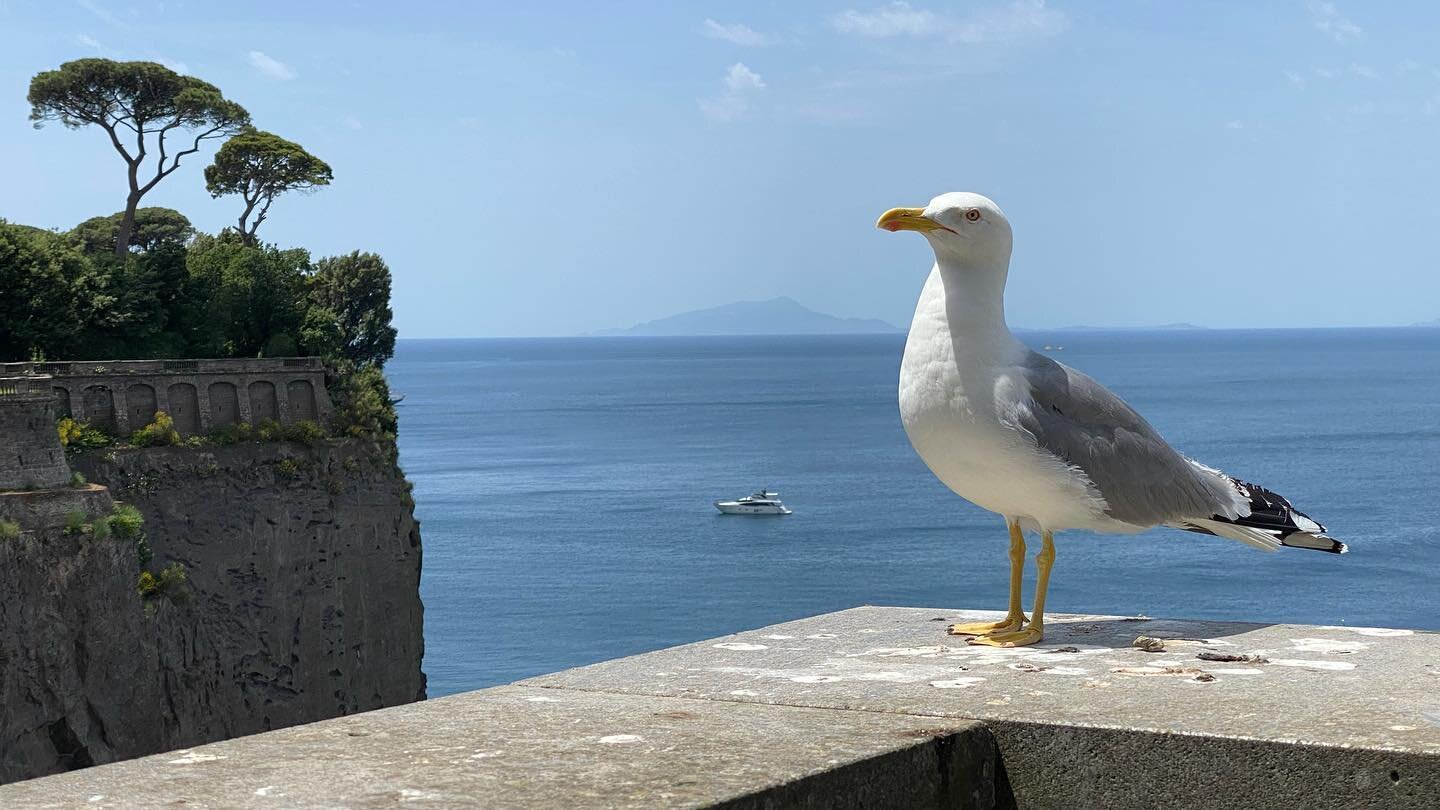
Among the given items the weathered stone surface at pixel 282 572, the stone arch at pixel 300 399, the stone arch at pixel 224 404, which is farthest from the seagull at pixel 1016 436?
the stone arch at pixel 300 399

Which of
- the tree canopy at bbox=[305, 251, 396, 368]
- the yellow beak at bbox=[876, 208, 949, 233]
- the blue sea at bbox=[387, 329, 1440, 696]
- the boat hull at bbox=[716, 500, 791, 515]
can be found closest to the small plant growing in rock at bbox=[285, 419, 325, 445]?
the blue sea at bbox=[387, 329, 1440, 696]

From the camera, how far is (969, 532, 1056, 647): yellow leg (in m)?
5.74

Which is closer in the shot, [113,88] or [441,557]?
[113,88]

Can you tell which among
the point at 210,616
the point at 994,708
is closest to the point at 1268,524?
the point at 994,708

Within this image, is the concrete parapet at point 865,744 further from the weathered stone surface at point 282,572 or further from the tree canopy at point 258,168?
the tree canopy at point 258,168

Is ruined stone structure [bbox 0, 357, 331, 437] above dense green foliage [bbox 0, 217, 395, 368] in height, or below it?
below

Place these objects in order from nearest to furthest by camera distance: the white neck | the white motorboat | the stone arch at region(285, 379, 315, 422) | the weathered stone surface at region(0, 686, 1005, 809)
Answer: the weathered stone surface at region(0, 686, 1005, 809)
the white neck
the stone arch at region(285, 379, 315, 422)
the white motorboat

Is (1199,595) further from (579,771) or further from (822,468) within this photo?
(579,771)

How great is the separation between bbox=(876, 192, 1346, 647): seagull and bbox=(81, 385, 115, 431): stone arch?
37786mm

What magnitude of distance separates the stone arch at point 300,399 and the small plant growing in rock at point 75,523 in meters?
11.4

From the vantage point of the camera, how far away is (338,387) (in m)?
47.5

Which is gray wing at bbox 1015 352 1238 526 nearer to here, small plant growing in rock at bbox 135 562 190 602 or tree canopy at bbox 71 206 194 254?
small plant growing in rock at bbox 135 562 190 602

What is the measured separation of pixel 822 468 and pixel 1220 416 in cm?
4071

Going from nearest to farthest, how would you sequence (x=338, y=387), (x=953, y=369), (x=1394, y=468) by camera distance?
(x=953, y=369) → (x=338, y=387) → (x=1394, y=468)
